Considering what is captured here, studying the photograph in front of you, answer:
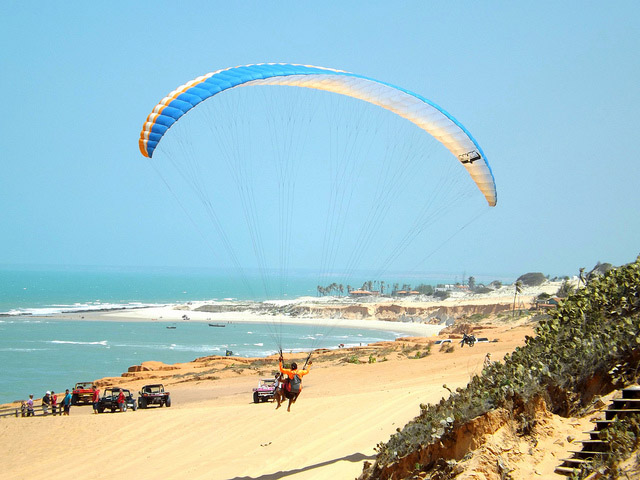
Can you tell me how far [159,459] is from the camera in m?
13.5

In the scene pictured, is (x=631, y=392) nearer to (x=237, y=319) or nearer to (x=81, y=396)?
(x=81, y=396)

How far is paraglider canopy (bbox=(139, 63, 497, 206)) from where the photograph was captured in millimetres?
11883

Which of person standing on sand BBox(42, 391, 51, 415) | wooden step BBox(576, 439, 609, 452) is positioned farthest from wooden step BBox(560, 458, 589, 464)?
person standing on sand BBox(42, 391, 51, 415)

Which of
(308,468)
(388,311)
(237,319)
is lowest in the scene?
(237,319)

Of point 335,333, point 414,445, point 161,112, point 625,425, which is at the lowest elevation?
point 335,333

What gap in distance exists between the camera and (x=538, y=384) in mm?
7531

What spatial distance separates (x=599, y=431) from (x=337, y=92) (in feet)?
29.1

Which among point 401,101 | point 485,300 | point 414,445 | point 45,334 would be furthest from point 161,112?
point 485,300

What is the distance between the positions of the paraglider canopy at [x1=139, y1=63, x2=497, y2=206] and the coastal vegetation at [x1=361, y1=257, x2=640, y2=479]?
18.9ft

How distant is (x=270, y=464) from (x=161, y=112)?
273 inches

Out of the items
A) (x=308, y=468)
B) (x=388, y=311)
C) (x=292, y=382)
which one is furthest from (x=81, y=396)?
(x=388, y=311)

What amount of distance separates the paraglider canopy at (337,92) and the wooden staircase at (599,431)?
26.2 ft

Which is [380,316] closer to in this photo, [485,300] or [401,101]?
[485,300]

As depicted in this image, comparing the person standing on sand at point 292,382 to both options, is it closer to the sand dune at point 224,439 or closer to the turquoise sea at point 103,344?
the sand dune at point 224,439
